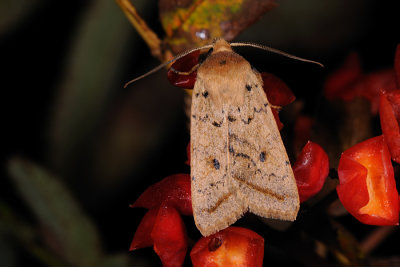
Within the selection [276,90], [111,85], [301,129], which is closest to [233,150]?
[276,90]

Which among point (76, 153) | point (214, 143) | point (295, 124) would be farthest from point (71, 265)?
point (295, 124)

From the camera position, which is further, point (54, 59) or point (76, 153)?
point (54, 59)

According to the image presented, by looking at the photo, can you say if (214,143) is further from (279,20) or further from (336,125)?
(279,20)

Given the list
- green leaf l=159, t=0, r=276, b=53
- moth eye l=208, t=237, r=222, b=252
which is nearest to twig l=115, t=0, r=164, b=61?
green leaf l=159, t=0, r=276, b=53

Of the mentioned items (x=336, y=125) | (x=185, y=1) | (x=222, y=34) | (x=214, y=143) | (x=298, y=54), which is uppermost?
(x=185, y=1)

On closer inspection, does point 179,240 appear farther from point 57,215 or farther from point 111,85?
point 111,85

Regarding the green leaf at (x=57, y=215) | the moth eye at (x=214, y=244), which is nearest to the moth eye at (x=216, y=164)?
the moth eye at (x=214, y=244)
